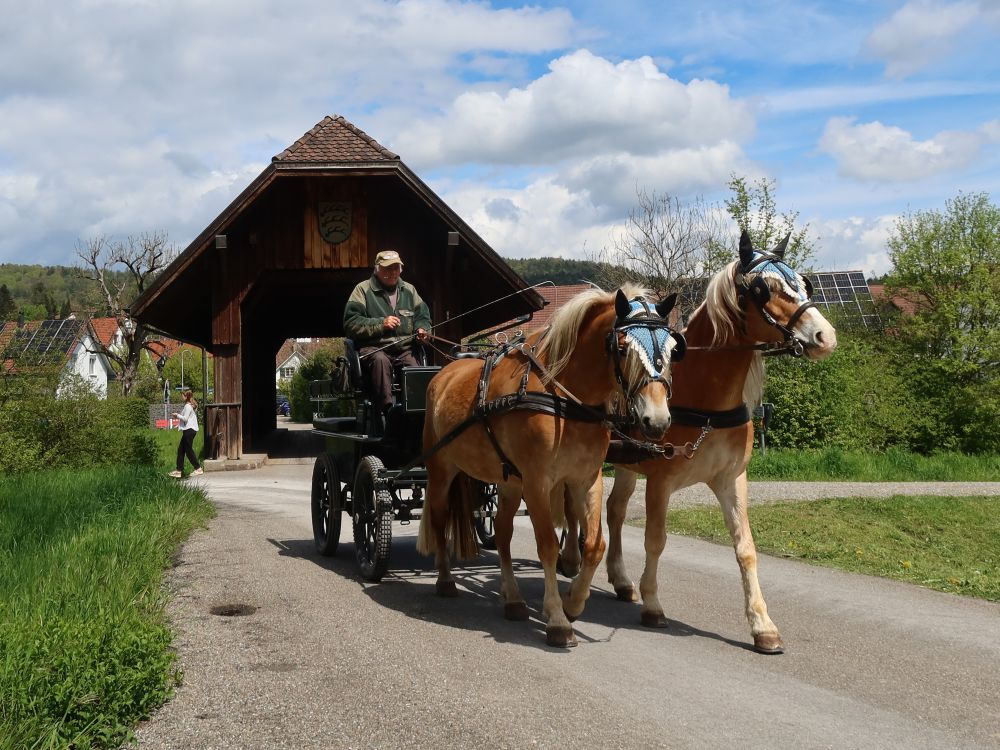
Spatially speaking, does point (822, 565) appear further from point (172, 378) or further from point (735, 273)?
point (172, 378)

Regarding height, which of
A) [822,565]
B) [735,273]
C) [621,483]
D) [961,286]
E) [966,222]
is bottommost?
[822,565]

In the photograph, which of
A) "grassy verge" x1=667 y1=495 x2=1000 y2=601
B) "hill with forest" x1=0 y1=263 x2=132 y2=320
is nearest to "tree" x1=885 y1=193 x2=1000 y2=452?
"grassy verge" x1=667 y1=495 x2=1000 y2=601

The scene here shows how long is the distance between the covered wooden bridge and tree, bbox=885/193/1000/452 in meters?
10.3

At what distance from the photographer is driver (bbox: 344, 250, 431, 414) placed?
787 centimetres

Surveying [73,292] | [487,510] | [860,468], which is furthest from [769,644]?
[73,292]

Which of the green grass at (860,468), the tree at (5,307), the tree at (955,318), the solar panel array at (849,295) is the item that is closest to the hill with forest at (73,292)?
the tree at (5,307)

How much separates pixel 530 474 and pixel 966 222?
33.5 m

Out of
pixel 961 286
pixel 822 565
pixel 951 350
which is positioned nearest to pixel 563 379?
pixel 822 565

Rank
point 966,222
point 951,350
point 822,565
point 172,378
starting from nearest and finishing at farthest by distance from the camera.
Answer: point 822,565
point 951,350
point 966,222
point 172,378

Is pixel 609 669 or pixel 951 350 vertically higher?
pixel 951 350

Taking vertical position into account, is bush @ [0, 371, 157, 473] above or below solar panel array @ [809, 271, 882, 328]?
below

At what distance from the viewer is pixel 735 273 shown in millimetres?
5855

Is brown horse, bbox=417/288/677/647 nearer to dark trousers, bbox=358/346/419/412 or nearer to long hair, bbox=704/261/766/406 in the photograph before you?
long hair, bbox=704/261/766/406

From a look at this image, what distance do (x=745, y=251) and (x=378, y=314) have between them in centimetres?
360
